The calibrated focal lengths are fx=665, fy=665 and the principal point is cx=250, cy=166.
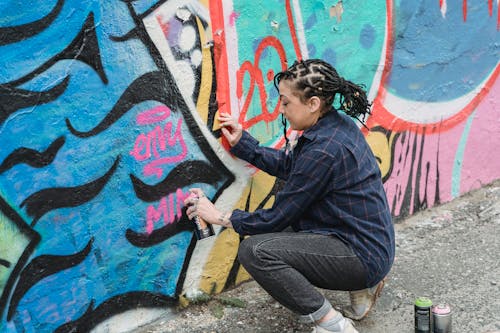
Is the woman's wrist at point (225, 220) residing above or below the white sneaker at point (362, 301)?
above

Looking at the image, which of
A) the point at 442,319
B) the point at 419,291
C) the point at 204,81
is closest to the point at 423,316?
the point at 442,319

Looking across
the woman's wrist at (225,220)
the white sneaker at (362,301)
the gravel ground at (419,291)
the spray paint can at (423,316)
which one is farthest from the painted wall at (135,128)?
the spray paint can at (423,316)

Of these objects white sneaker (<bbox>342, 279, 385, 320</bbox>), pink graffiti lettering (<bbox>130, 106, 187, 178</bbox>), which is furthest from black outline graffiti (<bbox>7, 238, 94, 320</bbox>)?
white sneaker (<bbox>342, 279, 385, 320</bbox>)

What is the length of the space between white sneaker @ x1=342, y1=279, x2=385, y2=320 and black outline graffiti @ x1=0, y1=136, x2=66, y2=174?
62.7 inches

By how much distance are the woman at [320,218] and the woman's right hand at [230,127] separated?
38cm

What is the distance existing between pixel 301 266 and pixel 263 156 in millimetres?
651

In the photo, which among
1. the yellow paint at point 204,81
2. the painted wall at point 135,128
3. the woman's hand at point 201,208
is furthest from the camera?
the yellow paint at point 204,81

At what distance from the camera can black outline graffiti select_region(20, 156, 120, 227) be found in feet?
9.22

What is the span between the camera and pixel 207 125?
335cm

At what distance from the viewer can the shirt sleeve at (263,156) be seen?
3371 mm

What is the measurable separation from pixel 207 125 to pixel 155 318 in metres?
1.00

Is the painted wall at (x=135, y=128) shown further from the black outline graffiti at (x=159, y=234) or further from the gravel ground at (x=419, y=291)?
the gravel ground at (x=419, y=291)

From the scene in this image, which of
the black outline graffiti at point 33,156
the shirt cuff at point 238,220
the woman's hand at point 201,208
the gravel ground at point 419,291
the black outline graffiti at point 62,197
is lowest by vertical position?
the gravel ground at point 419,291

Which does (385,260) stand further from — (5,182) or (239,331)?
(5,182)
